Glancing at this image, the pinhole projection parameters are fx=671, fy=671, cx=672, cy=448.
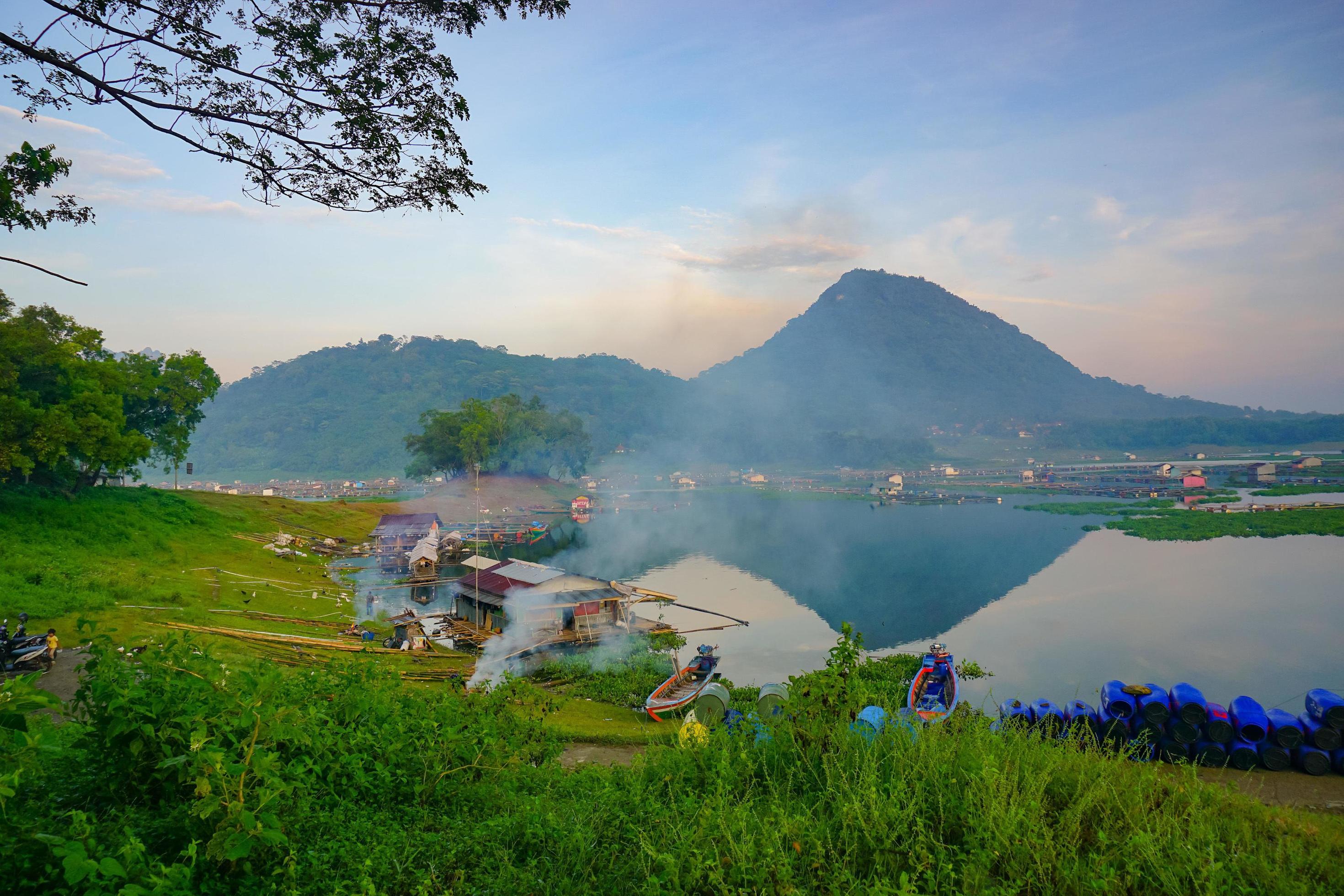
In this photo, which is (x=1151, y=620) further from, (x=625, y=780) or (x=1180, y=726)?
(x=625, y=780)

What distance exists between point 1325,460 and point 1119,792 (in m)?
105

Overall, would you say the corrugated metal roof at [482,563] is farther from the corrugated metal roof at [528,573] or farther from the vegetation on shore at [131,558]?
the vegetation on shore at [131,558]

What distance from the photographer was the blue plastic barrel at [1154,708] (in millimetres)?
8219

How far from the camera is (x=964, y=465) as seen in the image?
105 m

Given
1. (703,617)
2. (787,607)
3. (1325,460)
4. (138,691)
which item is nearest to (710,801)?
(138,691)

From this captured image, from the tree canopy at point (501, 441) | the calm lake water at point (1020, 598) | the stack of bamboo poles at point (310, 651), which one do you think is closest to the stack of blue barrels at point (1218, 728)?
the calm lake water at point (1020, 598)

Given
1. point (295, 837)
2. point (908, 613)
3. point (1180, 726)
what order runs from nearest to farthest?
point (295, 837) < point (1180, 726) < point (908, 613)

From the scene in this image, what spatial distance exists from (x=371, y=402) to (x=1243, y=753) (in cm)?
11841

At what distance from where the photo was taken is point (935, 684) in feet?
39.4

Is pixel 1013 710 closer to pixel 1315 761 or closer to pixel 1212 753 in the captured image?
pixel 1212 753

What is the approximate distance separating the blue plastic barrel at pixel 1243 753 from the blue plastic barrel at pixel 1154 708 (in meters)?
0.67

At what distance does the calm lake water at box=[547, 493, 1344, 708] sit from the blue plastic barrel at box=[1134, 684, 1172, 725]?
3.17 m

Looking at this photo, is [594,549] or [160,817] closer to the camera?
[160,817]

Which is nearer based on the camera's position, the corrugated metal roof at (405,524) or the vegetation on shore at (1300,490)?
the corrugated metal roof at (405,524)
